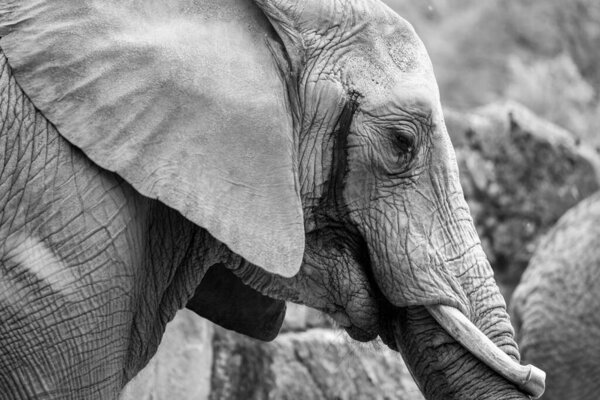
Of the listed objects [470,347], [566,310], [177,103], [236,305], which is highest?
[177,103]

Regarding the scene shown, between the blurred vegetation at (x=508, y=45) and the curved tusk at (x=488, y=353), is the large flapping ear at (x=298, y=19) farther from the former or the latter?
the blurred vegetation at (x=508, y=45)

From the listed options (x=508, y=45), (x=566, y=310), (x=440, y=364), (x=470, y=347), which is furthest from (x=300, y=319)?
(x=508, y=45)

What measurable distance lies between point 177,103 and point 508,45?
39.9 feet

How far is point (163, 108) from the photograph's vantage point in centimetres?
353

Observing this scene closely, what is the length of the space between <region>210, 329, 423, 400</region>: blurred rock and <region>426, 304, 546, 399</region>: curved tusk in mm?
2084

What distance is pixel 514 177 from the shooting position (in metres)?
7.53

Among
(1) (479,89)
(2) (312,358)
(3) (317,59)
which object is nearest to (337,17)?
(3) (317,59)

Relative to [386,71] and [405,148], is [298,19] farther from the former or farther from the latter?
[405,148]

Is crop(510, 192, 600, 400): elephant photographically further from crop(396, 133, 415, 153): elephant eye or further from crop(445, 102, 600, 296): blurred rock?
crop(396, 133, 415, 153): elephant eye

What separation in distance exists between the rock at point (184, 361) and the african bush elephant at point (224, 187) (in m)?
1.58

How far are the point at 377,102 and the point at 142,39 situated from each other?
67cm

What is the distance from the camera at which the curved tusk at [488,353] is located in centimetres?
357

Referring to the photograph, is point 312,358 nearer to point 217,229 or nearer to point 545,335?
point 545,335

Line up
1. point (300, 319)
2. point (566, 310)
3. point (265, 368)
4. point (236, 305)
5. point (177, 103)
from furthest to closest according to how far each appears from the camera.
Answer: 1. point (566, 310)
2. point (300, 319)
3. point (265, 368)
4. point (236, 305)
5. point (177, 103)
